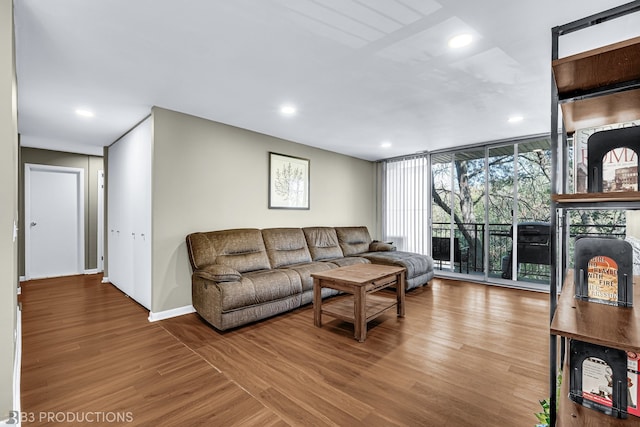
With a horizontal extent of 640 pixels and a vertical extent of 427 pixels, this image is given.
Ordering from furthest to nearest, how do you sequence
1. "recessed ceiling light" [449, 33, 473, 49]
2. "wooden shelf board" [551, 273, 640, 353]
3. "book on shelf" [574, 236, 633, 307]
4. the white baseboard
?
the white baseboard, "recessed ceiling light" [449, 33, 473, 49], "book on shelf" [574, 236, 633, 307], "wooden shelf board" [551, 273, 640, 353]

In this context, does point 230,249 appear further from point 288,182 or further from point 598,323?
point 598,323

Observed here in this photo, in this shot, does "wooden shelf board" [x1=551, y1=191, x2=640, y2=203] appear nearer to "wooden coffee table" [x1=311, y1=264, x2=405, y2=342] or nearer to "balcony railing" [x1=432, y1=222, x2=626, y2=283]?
"wooden coffee table" [x1=311, y1=264, x2=405, y2=342]

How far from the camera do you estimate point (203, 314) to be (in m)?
3.24

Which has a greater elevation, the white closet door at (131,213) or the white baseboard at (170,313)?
the white closet door at (131,213)

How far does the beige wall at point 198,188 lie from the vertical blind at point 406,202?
7.00 feet

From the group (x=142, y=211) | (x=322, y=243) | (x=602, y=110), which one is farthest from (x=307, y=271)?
(x=602, y=110)

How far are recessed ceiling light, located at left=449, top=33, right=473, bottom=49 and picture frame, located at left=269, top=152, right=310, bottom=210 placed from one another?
301cm

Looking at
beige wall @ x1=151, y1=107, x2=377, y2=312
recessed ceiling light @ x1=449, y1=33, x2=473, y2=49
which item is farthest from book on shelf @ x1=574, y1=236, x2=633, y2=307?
beige wall @ x1=151, y1=107, x2=377, y2=312

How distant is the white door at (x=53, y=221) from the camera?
5.37 metres

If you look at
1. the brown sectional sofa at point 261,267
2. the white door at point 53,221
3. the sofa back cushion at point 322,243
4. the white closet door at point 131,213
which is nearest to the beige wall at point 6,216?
the brown sectional sofa at point 261,267

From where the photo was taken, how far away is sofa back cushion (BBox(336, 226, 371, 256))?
5.42 metres

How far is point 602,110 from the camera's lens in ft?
4.05

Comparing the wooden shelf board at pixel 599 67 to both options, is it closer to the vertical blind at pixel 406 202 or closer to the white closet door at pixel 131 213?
the white closet door at pixel 131 213

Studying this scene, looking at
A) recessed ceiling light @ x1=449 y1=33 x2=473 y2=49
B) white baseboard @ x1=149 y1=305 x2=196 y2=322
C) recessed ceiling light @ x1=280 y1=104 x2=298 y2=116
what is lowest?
white baseboard @ x1=149 y1=305 x2=196 y2=322
